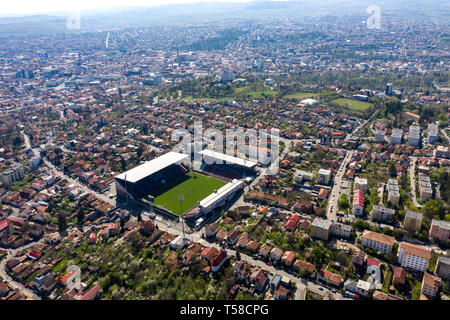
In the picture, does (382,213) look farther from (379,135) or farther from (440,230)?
(379,135)

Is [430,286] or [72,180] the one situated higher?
[72,180]

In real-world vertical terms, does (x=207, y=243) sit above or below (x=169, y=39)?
below

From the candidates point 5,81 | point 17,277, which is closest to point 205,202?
point 17,277

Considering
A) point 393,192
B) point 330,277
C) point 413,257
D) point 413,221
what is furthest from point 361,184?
point 330,277

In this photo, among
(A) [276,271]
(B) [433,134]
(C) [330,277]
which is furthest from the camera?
(B) [433,134]

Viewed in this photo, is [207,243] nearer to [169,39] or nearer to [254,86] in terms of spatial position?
[254,86]

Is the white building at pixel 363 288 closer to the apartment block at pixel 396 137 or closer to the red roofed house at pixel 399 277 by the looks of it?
the red roofed house at pixel 399 277

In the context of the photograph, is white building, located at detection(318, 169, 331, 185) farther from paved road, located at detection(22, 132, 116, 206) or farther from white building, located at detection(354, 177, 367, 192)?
paved road, located at detection(22, 132, 116, 206)

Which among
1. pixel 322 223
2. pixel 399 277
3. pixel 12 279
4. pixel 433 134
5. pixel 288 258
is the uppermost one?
pixel 433 134
